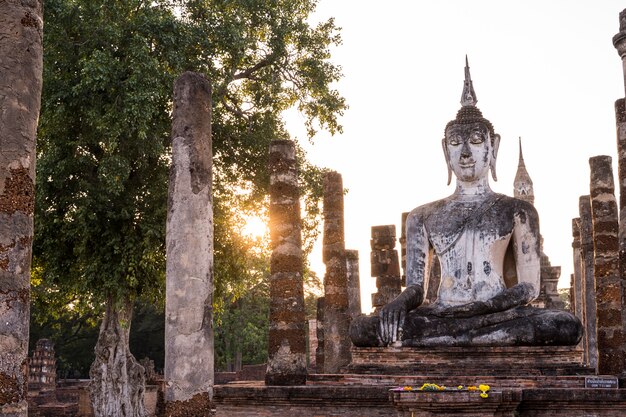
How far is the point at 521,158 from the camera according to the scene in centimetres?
3250

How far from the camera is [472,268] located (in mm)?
9781

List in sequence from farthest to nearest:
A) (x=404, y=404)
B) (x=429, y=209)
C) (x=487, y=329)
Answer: (x=429, y=209)
(x=487, y=329)
(x=404, y=404)

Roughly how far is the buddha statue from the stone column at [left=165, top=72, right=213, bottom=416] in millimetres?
2109

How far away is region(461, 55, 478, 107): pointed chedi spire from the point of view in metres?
10.5

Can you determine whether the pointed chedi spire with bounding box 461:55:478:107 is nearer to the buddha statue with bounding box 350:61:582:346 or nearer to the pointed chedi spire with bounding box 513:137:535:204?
the buddha statue with bounding box 350:61:582:346

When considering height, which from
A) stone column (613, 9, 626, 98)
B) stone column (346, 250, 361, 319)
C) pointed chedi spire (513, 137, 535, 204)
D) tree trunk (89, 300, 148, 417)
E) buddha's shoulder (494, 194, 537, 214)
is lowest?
tree trunk (89, 300, 148, 417)

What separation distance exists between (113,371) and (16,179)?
12.7 m

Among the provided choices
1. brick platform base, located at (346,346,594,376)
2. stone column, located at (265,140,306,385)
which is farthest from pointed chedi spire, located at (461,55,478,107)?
brick platform base, located at (346,346,594,376)

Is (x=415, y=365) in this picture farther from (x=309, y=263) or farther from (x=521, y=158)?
(x=521, y=158)

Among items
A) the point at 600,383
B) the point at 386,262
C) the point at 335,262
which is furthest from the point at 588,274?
the point at 600,383

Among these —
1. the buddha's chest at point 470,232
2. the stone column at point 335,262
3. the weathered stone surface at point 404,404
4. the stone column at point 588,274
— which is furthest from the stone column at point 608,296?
the stone column at point 335,262

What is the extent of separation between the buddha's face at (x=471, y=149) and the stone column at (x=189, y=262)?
339cm

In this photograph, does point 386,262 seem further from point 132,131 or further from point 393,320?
point 393,320

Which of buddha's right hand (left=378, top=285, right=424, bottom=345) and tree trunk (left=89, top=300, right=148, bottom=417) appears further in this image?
tree trunk (left=89, top=300, right=148, bottom=417)
